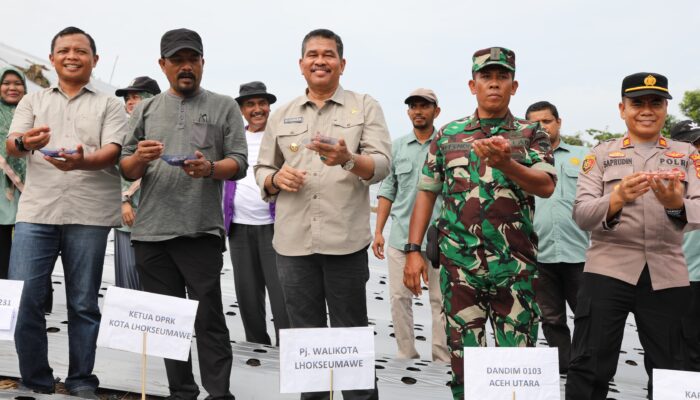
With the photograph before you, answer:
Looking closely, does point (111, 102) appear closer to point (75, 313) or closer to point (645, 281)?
point (75, 313)

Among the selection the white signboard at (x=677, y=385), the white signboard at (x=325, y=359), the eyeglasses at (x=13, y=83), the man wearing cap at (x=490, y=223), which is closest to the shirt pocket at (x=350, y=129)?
the man wearing cap at (x=490, y=223)

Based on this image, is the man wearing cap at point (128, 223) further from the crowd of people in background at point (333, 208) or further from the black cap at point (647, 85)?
the black cap at point (647, 85)

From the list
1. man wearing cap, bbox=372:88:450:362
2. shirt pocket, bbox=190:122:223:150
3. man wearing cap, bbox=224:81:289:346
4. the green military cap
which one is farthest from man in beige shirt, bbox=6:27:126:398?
man wearing cap, bbox=372:88:450:362

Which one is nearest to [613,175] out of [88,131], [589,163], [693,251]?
[589,163]

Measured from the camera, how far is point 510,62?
8.20 ft

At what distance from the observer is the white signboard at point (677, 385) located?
200cm

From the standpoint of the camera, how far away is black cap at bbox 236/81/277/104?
15.1 feet

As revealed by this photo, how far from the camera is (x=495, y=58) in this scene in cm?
247

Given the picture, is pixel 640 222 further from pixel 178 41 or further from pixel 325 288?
pixel 178 41

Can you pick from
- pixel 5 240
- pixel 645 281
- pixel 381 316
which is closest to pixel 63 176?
pixel 5 240

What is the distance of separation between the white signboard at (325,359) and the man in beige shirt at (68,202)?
105 cm

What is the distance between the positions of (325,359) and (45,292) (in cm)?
135

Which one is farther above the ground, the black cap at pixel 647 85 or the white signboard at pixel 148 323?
the black cap at pixel 647 85

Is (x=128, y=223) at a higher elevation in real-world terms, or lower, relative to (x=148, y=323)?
higher
